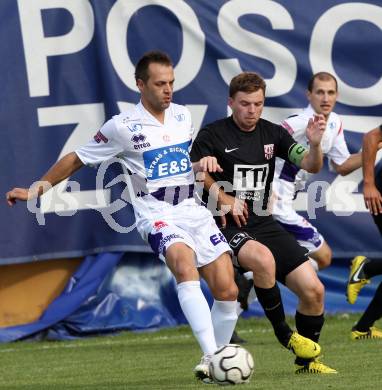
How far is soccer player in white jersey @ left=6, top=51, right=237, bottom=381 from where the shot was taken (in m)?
7.01

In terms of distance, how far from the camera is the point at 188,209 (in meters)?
7.21

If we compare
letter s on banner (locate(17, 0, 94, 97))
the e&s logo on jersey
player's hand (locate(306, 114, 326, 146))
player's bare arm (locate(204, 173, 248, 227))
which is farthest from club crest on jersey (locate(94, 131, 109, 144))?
letter s on banner (locate(17, 0, 94, 97))

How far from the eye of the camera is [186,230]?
23.4ft

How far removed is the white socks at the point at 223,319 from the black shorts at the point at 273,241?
1.12 ft

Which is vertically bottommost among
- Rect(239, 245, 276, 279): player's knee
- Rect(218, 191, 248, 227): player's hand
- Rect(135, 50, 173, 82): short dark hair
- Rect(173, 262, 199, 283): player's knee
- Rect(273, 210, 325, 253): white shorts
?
Rect(273, 210, 325, 253): white shorts

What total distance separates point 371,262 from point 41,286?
3253 mm

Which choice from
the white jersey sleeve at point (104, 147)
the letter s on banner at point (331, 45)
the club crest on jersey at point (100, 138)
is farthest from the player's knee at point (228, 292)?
the letter s on banner at point (331, 45)

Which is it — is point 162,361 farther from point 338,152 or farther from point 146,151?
point 338,152

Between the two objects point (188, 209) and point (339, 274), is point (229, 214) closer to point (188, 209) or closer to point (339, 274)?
point (188, 209)

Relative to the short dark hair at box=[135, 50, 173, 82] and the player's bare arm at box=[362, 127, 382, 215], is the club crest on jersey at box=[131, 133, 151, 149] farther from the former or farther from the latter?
the player's bare arm at box=[362, 127, 382, 215]

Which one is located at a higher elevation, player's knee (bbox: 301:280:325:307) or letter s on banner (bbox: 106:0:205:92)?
letter s on banner (bbox: 106:0:205:92)

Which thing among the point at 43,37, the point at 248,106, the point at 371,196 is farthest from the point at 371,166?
the point at 43,37

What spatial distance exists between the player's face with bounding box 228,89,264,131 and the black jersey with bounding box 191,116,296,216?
106 mm

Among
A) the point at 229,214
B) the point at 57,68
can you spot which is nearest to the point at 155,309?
the point at 57,68
